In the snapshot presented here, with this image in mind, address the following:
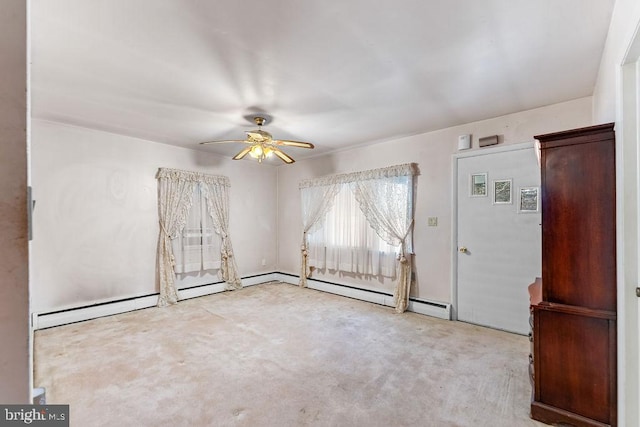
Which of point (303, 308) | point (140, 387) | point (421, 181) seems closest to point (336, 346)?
point (303, 308)

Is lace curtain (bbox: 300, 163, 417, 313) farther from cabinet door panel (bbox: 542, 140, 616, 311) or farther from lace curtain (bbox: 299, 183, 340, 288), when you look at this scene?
cabinet door panel (bbox: 542, 140, 616, 311)

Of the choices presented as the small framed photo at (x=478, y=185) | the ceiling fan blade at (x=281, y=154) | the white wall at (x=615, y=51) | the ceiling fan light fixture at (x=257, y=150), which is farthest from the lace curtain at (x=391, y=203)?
the white wall at (x=615, y=51)

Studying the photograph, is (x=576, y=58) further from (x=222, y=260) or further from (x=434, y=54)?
(x=222, y=260)

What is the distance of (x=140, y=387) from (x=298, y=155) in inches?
158

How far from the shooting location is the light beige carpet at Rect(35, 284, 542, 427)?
6.56 feet

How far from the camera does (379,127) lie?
3867mm

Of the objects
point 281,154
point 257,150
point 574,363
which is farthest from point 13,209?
point 281,154

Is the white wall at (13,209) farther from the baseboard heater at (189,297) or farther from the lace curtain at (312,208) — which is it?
the lace curtain at (312,208)

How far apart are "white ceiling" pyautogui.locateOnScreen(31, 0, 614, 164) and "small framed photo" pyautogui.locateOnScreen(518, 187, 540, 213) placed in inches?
34.3

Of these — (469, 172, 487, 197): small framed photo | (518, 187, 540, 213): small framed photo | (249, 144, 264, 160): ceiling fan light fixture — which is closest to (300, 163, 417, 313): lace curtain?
(469, 172, 487, 197): small framed photo

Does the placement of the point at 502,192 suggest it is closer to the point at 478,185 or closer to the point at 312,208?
the point at 478,185

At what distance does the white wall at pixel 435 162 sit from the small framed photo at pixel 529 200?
55 cm

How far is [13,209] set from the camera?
59cm

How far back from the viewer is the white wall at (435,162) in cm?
316
